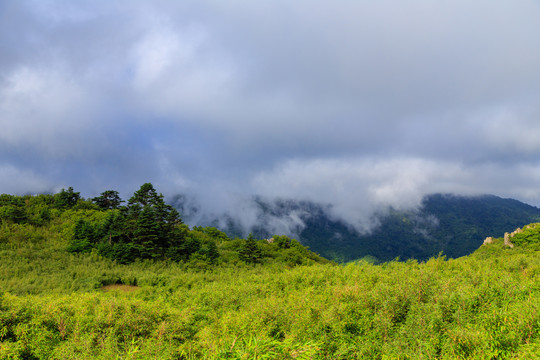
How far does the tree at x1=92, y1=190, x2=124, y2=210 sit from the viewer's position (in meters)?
38.4

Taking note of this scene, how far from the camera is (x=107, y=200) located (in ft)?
129

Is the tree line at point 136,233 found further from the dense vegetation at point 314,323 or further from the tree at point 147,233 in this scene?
the dense vegetation at point 314,323

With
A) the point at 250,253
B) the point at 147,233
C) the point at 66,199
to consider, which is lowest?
the point at 250,253

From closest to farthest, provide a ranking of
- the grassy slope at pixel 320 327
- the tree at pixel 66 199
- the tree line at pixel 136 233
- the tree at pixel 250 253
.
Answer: the grassy slope at pixel 320 327, the tree line at pixel 136 233, the tree at pixel 250 253, the tree at pixel 66 199

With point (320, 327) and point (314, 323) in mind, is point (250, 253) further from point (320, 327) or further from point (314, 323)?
point (320, 327)

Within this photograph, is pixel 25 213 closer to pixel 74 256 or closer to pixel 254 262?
pixel 74 256

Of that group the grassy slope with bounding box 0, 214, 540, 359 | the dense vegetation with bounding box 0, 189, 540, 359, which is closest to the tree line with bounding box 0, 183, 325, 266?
the dense vegetation with bounding box 0, 189, 540, 359

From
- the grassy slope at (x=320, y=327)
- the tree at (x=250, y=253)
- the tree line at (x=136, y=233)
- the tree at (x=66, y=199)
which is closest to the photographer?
the grassy slope at (x=320, y=327)

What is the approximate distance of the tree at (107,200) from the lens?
126 ft

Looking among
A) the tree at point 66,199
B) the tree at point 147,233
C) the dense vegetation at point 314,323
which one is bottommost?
the dense vegetation at point 314,323

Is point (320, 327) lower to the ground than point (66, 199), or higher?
lower

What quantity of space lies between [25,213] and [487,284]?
39470 mm

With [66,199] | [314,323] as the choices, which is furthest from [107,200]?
[314,323]

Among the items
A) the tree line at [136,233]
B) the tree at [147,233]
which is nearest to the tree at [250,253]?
the tree line at [136,233]
